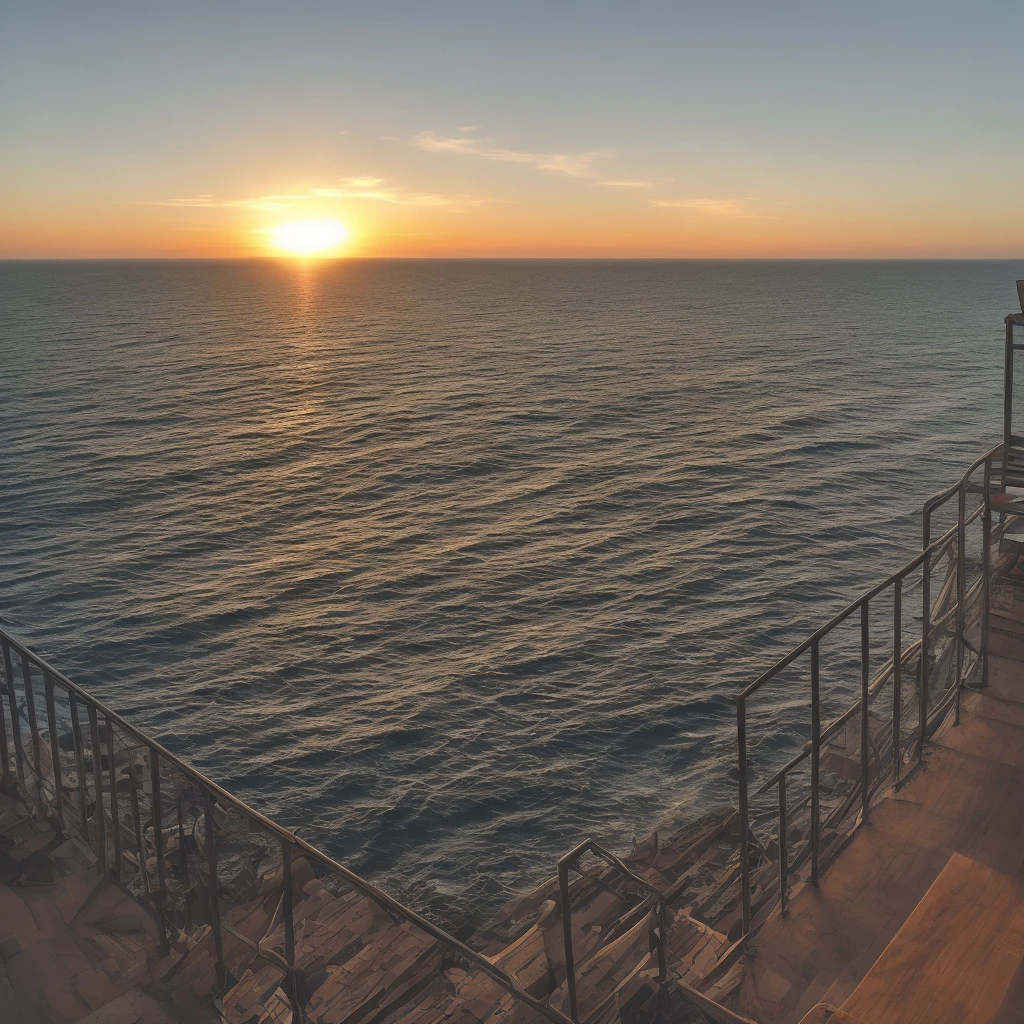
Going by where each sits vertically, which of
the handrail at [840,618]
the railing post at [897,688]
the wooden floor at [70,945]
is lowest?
the wooden floor at [70,945]

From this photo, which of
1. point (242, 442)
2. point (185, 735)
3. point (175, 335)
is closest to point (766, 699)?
point (185, 735)

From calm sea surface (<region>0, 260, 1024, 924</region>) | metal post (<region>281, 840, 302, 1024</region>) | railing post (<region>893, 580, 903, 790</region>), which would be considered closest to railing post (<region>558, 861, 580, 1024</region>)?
metal post (<region>281, 840, 302, 1024</region>)

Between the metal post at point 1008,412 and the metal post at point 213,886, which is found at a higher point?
the metal post at point 1008,412

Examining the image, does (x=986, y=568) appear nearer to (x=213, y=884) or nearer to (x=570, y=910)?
(x=570, y=910)

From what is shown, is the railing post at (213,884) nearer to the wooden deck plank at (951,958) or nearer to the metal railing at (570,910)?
the metal railing at (570,910)

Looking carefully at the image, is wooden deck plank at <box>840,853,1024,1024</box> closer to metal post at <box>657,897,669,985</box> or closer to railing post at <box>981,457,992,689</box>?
metal post at <box>657,897,669,985</box>

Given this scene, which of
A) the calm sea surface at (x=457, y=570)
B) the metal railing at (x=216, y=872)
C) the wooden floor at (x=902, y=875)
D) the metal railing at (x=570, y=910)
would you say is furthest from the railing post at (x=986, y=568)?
the calm sea surface at (x=457, y=570)
